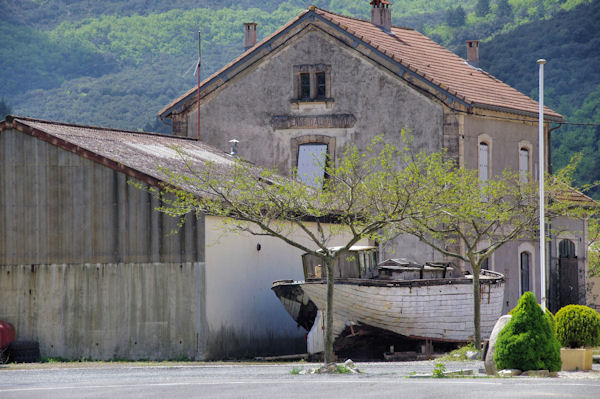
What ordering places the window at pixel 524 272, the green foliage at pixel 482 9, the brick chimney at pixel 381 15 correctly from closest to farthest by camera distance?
the window at pixel 524 272
the brick chimney at pixel 381 15
the green foliage at pixel 482 9

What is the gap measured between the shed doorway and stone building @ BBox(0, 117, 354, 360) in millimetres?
18973

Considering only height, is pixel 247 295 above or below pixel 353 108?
below

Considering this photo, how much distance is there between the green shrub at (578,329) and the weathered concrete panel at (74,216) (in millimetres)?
9538

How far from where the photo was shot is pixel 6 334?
98.8ft

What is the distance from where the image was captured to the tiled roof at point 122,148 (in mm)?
30172

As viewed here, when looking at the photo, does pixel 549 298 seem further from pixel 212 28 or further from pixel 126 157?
pixel 212 28

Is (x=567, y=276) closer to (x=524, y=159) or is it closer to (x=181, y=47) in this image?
(x=524, y=159)

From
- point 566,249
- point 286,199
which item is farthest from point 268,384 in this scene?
point 566,249

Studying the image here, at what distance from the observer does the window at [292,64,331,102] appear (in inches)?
1647

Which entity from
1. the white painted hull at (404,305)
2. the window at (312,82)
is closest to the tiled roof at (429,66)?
the window at (312,82)

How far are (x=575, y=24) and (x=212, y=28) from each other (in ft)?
256

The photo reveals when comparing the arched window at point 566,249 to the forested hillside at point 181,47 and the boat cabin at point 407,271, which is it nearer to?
the boat cabin at point 407,271

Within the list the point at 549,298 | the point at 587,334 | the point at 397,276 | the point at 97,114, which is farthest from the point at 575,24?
the point at 587,334

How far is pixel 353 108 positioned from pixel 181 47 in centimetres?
13219
